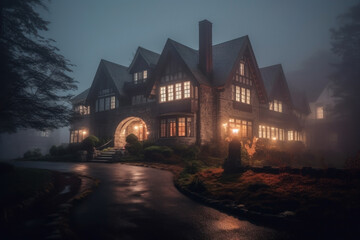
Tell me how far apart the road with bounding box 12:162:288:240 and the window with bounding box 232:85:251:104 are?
1945 centimetres

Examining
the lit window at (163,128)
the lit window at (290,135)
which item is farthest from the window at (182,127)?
the lit window at (290,135)

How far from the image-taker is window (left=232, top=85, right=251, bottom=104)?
2856cm

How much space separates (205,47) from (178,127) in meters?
8.59

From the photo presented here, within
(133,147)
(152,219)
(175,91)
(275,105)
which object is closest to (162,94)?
(175,91)

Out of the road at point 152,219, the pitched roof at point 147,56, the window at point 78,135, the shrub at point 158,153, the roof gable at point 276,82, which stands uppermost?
the pitched roof at point 147,56

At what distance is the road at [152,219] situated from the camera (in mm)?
6180

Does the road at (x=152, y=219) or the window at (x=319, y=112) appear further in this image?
the window at (x=319, y=112)

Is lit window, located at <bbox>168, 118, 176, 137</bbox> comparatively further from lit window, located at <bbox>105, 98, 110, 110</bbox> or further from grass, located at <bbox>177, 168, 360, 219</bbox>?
grass, located at <bbox>177, 168, 360, 219</bbox>

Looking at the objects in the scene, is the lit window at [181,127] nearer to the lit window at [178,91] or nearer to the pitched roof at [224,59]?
the lit window at [178,91]

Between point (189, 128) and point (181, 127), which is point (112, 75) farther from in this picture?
point (189, 128)

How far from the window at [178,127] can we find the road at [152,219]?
14935 millimetres

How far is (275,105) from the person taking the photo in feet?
118

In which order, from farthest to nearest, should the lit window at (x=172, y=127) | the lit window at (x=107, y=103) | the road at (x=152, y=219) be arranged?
the lit window at (x=107, y=103), the lit window at (x=172, y=127), the road at (x=152, y=219)

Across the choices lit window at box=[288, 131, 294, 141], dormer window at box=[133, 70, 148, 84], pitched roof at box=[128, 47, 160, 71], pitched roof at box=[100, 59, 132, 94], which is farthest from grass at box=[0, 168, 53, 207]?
lit window at box=[288, 131, 294, 141]
